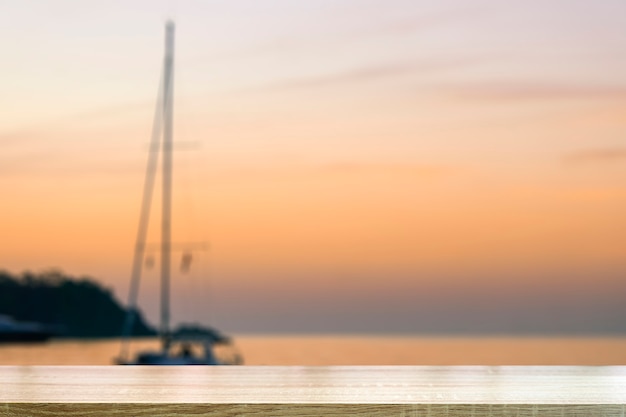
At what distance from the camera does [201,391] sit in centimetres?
98

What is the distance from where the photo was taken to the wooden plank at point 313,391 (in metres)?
0.91

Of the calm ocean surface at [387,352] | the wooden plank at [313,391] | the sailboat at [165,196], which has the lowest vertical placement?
the wooden plank at [313,391]

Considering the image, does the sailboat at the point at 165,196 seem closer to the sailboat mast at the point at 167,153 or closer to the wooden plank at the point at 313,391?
the sailboat mast at the point at 167,153

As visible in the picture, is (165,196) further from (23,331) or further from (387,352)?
(23,331)

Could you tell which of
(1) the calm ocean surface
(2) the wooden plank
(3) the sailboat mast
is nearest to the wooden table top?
(2) the wooden plank

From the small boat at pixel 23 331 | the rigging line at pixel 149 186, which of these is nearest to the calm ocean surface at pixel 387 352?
the small boat at pixel 23 331

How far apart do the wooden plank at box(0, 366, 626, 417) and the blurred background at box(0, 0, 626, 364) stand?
28281 millimetres

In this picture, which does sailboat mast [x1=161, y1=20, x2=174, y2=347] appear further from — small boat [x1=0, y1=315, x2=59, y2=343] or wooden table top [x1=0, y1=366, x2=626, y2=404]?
small boat [x1=0, y1=315, x2=59, y2=343]

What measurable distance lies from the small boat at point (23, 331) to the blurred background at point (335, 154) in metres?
17.7

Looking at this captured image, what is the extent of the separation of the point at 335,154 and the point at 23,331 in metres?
30.7

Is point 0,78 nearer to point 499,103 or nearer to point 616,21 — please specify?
point 499,103

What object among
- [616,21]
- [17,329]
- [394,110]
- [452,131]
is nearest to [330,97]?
[394,110]

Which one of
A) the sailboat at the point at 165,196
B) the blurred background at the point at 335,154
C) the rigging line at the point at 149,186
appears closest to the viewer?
the sailboat at the point at 165,196

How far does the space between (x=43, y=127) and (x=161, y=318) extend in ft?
34.0
